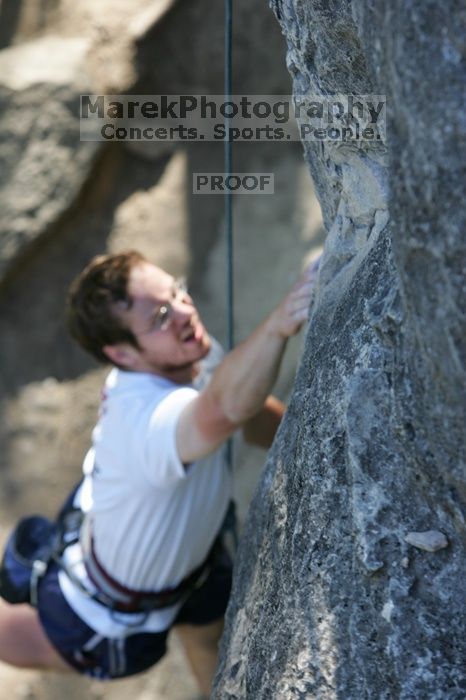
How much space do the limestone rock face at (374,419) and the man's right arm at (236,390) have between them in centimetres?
19

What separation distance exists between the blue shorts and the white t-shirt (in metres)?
0.02

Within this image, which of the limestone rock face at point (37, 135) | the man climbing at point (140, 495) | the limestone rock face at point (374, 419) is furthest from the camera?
the limestone rock face at point (37, 135)

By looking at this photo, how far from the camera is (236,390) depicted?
131 centimetres

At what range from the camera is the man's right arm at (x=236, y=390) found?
129 cm

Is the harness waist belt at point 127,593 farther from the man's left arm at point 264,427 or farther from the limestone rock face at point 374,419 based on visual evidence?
the limestone rock face at point 374,419

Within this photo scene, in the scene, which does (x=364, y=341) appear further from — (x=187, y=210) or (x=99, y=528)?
(x=187, y=210)

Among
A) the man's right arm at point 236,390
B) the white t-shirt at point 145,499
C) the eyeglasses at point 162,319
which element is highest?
the eyeglasses at point 162,319

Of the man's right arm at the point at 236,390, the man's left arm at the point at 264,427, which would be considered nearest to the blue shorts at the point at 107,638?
the man's left arm at the point at 264,427

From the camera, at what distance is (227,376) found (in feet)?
4.32

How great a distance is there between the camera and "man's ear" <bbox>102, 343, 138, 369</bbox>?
151 cm

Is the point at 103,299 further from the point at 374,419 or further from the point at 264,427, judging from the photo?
the point at 374,419

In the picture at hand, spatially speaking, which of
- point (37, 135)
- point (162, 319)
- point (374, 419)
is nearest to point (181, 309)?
point (162, 319)

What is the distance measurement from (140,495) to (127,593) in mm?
176

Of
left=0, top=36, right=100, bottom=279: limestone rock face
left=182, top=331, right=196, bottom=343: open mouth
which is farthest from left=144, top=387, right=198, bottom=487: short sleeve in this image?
left=0, top=36, right=100, bottom=279: limestone rock face
